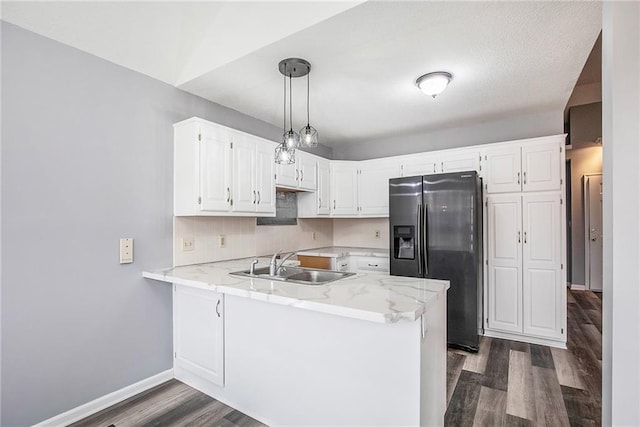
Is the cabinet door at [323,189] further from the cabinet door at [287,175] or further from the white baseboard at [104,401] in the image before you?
the white baseboard at [104,401]

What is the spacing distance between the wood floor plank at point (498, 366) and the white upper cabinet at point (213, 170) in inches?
95.2

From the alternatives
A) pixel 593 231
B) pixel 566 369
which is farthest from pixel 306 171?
pixel 593 231

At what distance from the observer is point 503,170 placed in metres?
3.35

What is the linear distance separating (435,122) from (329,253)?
2.03 meters

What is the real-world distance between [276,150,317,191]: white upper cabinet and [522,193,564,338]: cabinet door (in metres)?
2.31

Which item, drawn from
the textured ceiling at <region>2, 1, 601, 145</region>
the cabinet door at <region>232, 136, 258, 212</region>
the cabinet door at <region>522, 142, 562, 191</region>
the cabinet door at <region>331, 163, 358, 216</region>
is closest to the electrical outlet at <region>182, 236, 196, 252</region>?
the cabinet door at <region>232, 136, 258, 212</region>

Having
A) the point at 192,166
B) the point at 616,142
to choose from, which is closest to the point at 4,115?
the point at 192,166

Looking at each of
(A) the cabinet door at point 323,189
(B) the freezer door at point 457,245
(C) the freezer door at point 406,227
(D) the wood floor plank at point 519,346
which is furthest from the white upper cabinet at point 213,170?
(D) the wood floor plank at point 519,346

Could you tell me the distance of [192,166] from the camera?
251cm

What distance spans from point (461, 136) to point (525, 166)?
2.98 ft

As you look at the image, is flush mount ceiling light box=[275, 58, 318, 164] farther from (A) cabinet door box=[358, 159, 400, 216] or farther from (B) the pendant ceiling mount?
(A) cabinet door box=[358, 159, 400, 216]

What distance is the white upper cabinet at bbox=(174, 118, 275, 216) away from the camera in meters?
2.51

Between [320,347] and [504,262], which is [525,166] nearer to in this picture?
[504,262]

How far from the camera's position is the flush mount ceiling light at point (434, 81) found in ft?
8.13
